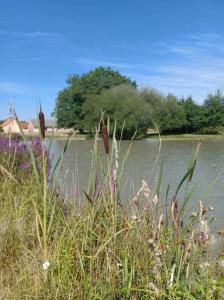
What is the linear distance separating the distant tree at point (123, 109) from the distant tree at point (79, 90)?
268 inches

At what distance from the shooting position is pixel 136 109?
5122cm

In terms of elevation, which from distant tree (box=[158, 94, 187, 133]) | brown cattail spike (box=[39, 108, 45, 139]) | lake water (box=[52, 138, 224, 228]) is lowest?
lake water (box=[52, 138, 224, 228])

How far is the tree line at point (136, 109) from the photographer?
166 feet

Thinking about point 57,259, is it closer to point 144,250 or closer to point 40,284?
point 40,284

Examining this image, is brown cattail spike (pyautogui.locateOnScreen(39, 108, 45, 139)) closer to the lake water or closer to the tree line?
the lake water

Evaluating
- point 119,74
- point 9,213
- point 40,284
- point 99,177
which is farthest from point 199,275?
point 119,74

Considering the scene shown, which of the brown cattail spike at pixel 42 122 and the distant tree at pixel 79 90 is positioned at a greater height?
the distant tree at pixel 79 90

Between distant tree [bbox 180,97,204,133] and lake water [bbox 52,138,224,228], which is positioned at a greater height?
distant tree [bbox 180,97,204,133]

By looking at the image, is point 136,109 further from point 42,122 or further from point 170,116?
point 42,122

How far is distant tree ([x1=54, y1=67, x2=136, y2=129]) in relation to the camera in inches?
2532

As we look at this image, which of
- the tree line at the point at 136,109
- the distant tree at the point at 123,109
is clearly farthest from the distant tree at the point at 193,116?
the distant tree at the point at 123,109

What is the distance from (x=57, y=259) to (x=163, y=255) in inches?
20.9

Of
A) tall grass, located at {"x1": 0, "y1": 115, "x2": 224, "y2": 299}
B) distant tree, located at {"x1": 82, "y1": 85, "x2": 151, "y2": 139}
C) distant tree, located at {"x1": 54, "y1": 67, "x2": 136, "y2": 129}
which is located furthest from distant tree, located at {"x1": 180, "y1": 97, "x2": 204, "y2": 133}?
tall grass, located at {"x1": 0, "y1": 115, "x2": 224, "y2": 299}

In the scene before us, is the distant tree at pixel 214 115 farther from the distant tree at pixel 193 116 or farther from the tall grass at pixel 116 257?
the tall grass at pixel 116 257
